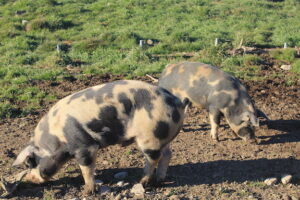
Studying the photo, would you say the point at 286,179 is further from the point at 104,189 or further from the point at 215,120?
the point at 104,189

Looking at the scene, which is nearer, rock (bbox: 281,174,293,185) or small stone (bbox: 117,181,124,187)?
small stone (bbox: 117,181,124,187)

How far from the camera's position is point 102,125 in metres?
5.52

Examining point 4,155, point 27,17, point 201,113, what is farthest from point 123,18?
point 4,155

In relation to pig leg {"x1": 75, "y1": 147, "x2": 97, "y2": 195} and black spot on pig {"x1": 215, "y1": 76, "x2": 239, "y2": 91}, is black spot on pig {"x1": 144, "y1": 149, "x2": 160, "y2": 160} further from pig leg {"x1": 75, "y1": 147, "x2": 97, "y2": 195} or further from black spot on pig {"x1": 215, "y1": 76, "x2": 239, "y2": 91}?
black spot on pig {"x1": 215, "y1": 76, "x2": 239, "y2": 91}

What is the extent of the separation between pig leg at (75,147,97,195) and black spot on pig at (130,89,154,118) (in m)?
0.78

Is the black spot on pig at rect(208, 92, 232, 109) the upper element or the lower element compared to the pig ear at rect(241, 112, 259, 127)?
upper

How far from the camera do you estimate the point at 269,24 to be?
58.9 ft

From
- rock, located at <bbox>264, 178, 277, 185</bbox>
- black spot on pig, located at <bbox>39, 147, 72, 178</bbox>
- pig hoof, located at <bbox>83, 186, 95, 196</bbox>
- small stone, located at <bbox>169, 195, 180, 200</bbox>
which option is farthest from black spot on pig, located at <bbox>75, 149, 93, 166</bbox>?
rock, located at <bbox>264, 178, 277, 185</bbox>

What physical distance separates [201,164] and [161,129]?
5.19 feet

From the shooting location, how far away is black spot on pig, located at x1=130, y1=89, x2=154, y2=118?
551 cm

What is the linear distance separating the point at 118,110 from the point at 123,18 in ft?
43.1

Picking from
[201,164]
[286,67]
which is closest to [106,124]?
[201,164]

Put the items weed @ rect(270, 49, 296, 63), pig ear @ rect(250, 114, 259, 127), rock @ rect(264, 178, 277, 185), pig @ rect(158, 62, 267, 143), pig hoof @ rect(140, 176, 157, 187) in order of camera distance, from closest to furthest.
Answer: pig hoof @ rect(140, 176, 157, 187) → rock @ rect(264, 178, 277, 185) → pig ear @ rect(250, 114, 259, 127) → pig @ rect(158, 62, 267, 143) → weed @ rect(270, 49, 296, 63)

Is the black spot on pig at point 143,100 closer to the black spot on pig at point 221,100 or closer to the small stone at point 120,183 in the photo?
the small stone at point 120,183
